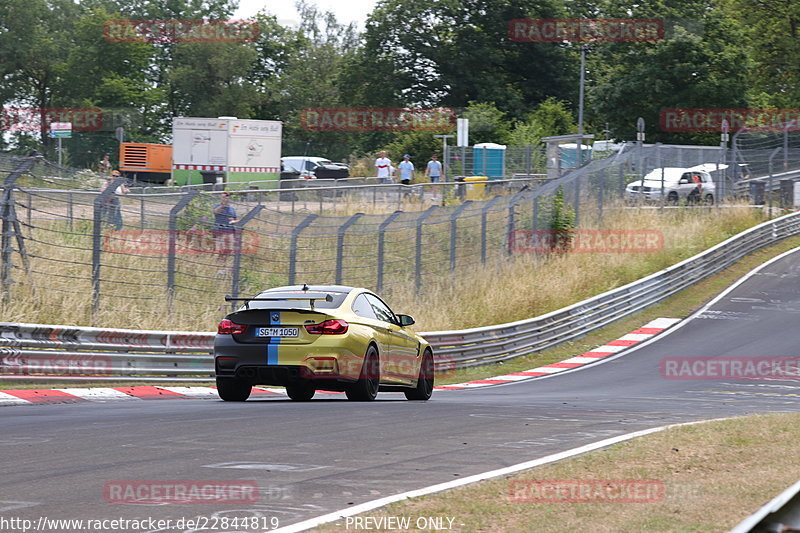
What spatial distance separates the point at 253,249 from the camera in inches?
739

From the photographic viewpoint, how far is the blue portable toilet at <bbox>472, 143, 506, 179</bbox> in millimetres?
43875

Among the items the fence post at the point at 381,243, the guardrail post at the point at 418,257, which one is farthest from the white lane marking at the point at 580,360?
the fence post at the point at 381,243

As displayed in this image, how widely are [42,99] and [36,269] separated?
72.2 meters

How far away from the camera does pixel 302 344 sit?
12734 millimetres

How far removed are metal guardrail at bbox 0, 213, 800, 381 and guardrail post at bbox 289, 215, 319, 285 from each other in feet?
8.38

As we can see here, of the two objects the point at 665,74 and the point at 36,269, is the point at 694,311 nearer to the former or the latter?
the point at 36,269

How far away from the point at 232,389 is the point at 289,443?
15.2 feet

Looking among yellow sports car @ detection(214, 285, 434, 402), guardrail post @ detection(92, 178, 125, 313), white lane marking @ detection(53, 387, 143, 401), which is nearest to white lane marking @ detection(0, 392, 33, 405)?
white lane marking @ detection(53, 387, 143, 401)

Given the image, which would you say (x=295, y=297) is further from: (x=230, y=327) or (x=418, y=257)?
(x=418, y=257)

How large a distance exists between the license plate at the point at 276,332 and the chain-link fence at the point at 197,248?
357 cm

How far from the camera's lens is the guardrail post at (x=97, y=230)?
15.7 metres

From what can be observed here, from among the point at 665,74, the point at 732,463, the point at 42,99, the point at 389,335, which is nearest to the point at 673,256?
the point at 389,335

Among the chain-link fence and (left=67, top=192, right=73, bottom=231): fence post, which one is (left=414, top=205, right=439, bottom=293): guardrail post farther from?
(left=67, top=192, right=73, bottom=231): fence post

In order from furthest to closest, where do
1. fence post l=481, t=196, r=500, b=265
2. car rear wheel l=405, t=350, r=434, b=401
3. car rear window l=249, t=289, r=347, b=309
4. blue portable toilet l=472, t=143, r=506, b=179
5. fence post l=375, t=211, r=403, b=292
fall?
blue portable toilet l=472, t=143, r=506, b=179, fence post l=481, t=196, r=500, b=265, fence post l=375, t=211, r=403, b=292, car rear wheel l=405, t=350, r=434, b=401, car rear window l=249, t=289, r=347, b=309
